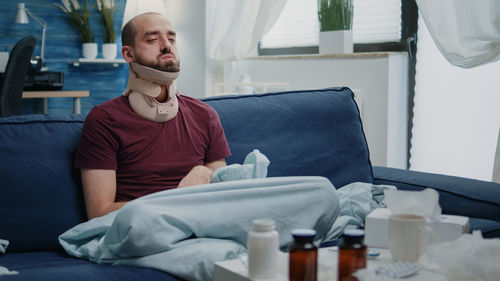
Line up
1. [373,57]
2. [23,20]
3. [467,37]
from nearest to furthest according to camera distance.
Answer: [467,37]
[373,57]
[23,20]

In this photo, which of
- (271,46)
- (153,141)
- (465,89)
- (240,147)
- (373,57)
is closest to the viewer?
(153,141)

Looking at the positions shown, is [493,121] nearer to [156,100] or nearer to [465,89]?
[465,89]

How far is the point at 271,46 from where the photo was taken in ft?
15.0

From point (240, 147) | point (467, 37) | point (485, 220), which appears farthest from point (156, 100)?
point (467, 37)

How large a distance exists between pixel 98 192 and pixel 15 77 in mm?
2586

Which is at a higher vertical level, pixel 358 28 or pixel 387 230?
pixel 358 28

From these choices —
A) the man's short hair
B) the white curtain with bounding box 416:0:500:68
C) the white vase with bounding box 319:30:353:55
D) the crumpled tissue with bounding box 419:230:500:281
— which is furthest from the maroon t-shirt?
the white vase with bounding box 319:30:353:55

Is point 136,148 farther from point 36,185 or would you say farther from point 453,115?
point 453,115

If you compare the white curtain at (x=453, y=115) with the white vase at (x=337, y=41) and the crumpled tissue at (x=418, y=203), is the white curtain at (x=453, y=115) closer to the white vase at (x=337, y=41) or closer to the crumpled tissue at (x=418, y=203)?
Result: the white vase at (x=337, y=41)

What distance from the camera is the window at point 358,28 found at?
3566mm

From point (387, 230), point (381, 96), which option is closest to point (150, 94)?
point (387, 230)

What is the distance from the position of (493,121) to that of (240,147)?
1.55m

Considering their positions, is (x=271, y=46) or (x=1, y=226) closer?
(x=1, y=226)

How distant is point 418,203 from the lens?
1.19 meters
